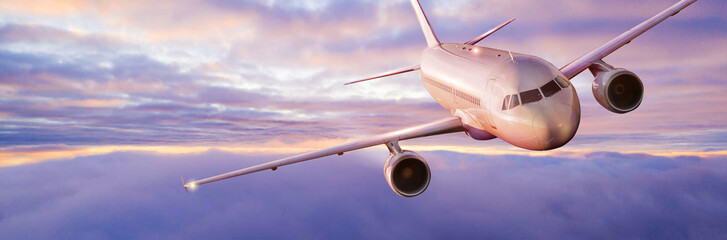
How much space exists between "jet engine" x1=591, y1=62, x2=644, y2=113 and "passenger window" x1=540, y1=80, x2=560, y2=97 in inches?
284

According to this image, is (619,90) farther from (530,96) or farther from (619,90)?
(530,96)

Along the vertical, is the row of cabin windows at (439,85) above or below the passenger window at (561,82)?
above

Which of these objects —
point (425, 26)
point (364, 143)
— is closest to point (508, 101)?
point (364, 143)

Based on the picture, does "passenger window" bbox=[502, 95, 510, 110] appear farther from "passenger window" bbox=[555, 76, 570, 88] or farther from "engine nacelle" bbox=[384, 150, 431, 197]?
"engine nacelle" bbox=[384, 150, 431, 197]

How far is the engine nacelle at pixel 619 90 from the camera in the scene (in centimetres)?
1795

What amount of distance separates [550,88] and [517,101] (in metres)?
1.15

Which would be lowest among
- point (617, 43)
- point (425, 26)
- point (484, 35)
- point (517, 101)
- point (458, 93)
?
point (517, 101)

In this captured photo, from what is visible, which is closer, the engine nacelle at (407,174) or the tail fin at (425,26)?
the engine nacelle at (407,174)

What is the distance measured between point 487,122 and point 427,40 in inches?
760

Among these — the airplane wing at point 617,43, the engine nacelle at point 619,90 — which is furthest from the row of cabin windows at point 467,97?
the engine nacelle at point 619,90

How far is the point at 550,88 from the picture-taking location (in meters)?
12.9

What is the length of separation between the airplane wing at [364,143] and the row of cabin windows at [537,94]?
438 cm

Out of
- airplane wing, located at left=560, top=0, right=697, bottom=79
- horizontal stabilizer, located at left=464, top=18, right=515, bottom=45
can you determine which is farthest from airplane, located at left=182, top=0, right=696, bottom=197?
horizontal stabilizer, located at left=464, top=18, right=515, bottom=45

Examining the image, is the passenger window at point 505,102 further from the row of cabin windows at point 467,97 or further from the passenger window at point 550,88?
the row of cabin windows at point 467,97
